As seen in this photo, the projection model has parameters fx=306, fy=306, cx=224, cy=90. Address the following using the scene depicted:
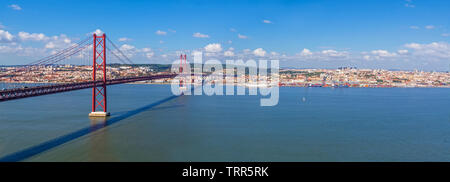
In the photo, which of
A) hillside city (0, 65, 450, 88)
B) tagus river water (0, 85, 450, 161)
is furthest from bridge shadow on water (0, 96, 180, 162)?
hillside city (0, 65, 450, 88)

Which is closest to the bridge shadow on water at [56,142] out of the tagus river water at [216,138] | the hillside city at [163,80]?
the tagus river water at [216,138]

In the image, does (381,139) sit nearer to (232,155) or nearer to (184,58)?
(232,155)

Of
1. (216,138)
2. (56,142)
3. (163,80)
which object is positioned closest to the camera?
(56,142)

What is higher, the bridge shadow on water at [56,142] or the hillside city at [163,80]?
the hillside city at [163,80]

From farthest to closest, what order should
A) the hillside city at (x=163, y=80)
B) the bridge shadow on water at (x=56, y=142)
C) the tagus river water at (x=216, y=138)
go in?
the hillside city at (x=163, y=80) → the tagus river water at (x=216, y=138) → the bridge shadow on water at (x=56, y=142)

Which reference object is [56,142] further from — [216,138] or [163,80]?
[163,80]

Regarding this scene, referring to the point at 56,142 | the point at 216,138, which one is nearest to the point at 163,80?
the point at 216,138

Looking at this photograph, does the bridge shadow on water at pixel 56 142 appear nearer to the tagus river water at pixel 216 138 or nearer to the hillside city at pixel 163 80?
the tagus river water at pixel 216 138

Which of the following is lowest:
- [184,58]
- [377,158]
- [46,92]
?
[377,158]
